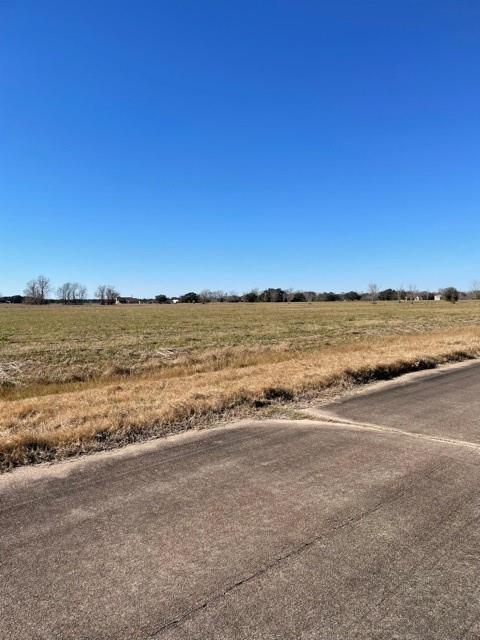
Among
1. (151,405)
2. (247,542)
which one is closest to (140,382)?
(151,405)

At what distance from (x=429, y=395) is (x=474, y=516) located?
18.8 ft

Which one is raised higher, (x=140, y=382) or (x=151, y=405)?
(x=151, y=405)

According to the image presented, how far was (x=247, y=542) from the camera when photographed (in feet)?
12.2

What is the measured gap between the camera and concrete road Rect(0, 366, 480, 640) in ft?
9.39

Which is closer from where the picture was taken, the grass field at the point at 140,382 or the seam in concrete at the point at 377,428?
the seam in concrete at the point at 377,428

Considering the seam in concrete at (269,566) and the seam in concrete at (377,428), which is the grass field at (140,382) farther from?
the seam in concrete at (269,566)

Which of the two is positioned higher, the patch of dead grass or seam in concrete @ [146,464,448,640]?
the patch of dead grass

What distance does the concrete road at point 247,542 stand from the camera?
2.86 metres

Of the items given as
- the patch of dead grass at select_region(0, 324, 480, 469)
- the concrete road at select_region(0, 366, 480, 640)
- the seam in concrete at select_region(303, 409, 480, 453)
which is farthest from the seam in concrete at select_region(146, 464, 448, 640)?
the patch of dead grass at select_region(0, 324, 480, 469)

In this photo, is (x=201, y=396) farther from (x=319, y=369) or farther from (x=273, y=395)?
(x=319, y=369)

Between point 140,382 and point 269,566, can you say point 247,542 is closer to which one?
point 269,566

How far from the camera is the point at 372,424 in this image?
7340mm

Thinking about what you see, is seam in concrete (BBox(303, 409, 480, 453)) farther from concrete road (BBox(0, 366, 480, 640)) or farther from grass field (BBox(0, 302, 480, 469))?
grass field (BBox(0, 302, 480, 469))

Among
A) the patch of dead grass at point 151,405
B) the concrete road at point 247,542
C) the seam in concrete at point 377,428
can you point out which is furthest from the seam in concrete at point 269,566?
the patch of dead grass at point 151,405
